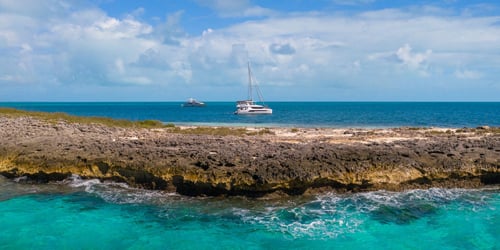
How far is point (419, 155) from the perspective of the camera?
2144 centimetres

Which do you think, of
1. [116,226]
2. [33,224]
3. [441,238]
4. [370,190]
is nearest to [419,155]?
[370,190]

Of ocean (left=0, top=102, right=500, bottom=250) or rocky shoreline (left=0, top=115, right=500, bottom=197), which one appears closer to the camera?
ocean (left=0, top=102, right=500, bottom=250)

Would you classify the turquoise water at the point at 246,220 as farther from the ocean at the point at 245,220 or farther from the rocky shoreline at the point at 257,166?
the rocky shoreline at the point at 257,166

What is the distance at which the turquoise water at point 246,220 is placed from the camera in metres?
14.6

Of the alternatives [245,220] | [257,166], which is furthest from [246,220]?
[257,166]

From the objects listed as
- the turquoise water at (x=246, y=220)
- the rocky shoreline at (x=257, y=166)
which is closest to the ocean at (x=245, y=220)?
the turquoise water at (x=246, y=220)

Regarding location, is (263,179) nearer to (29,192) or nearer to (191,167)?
(191,167)

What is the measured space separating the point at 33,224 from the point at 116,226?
135 inches

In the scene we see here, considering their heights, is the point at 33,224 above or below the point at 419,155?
below

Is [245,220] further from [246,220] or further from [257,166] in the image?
[257,166]

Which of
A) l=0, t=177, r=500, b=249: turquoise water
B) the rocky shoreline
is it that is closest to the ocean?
l=0, t=177, r=500, b=249: turquoise water

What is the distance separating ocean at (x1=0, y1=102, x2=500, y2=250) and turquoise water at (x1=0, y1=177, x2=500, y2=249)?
37 millimetres

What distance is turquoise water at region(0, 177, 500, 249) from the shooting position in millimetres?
14625

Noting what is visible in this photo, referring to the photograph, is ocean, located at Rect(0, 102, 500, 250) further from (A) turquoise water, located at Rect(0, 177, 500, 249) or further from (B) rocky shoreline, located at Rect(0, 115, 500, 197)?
(B) rocky shoreline, located at Rect(0, 115, 500, 197)
